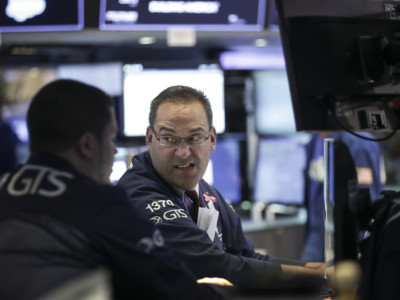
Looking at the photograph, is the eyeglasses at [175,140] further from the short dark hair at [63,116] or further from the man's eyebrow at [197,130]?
the short dark hair at [63,116]

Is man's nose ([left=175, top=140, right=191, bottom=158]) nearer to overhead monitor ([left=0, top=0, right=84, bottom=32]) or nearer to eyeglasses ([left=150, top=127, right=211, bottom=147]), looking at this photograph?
eyeglasses ([left=150, top=127, right=211, bottom=147])

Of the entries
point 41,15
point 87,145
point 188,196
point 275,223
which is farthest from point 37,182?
point 275,223

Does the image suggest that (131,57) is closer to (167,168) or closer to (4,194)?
(167,168)

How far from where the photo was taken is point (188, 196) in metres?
2.61

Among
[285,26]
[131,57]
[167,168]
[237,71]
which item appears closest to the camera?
[285,26]

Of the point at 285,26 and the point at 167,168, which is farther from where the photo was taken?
the point at 167,168

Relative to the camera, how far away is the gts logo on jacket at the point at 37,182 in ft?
5.56

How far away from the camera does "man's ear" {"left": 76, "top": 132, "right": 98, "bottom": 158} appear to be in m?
1.79

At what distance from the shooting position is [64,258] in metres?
1.60

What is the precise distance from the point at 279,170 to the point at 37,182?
349 cm

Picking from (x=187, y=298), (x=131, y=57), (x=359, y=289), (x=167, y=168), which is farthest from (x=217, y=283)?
(x=131, y=57)

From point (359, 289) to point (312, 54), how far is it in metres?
0.80

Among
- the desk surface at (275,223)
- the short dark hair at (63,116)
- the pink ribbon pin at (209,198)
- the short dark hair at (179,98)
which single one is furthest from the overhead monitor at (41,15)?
the desk surface at (275,223)

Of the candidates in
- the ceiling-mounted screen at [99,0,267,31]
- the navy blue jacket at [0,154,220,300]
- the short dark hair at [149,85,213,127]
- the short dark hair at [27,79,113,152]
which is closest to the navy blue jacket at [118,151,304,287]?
the short dark hair at [149,85,213,127]
